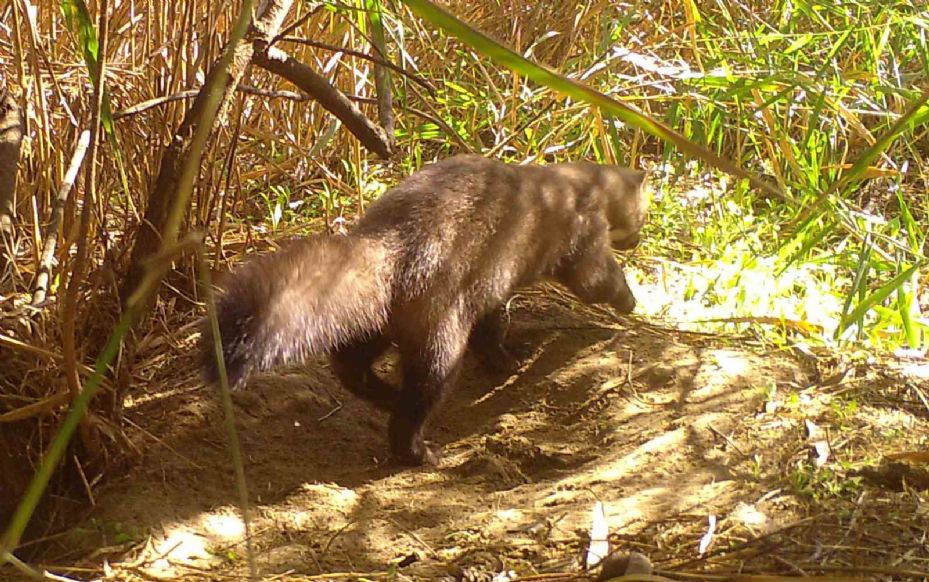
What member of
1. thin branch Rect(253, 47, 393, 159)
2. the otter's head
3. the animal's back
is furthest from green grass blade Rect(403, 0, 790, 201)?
the otter's head

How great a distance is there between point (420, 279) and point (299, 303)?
43 cm

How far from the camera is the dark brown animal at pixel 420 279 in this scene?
2195 millimetres

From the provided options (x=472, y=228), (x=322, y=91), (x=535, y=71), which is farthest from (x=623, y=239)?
(x=535, y=71)

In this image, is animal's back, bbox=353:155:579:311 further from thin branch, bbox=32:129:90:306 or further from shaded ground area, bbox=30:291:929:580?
thin branch, bbox=32:129:90:306

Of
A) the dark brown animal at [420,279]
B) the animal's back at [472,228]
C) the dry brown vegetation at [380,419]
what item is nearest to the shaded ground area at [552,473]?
the dry brown vegetation at [380,419]

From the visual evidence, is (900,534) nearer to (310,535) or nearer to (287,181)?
(310,535)

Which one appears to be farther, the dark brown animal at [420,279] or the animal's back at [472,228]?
the animal's back at [472,228]

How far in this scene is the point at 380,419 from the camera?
3043 mm

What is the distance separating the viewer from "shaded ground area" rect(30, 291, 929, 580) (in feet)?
6.54

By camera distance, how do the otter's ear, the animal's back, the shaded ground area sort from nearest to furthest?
the shaded ground area < the animal's back < the otter's ear

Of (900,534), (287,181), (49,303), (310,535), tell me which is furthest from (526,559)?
(287,181)

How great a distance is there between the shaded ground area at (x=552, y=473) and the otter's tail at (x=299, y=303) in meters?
0.39

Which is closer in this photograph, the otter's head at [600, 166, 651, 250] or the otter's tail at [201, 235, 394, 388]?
the otter's tail at [201, 235, 394, 388]

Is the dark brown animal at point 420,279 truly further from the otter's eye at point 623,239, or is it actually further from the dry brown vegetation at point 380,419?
the otter's eye at point 623,239
